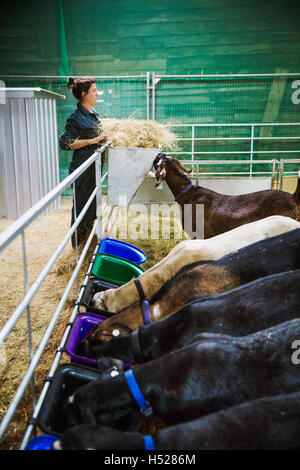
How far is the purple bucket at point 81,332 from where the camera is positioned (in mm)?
2121

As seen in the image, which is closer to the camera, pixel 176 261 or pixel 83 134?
pixel 176 261

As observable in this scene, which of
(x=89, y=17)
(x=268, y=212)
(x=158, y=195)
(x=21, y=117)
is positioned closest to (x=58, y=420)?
(x=268, y=212)

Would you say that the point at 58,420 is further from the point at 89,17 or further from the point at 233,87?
the point at 89,17

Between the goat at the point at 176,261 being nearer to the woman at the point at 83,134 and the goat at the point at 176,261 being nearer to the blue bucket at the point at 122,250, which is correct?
the blue bucket at the point at 122,250

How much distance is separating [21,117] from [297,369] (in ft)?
19.8

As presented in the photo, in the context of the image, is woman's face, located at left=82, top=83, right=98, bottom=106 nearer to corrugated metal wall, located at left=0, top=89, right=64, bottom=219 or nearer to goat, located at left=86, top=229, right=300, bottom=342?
corrugated metal wall, located at left=0, top=89, right=64, bottom=219

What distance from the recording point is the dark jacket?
4.50 metres

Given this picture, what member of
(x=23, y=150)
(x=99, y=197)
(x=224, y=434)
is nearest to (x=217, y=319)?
(x=224, y=434)

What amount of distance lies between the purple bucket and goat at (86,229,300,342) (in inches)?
4.0

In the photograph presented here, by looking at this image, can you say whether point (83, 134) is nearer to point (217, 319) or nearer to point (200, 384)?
point (217, 319)

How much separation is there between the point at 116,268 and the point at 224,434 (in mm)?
2230

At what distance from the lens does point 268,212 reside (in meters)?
4.27

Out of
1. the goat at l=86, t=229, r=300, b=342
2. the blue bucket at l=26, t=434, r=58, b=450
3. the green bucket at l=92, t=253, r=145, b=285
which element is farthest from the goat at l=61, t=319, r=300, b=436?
the green bucket at l=92, t=253, r=145, b=285

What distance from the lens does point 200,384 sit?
1690 millimetres
